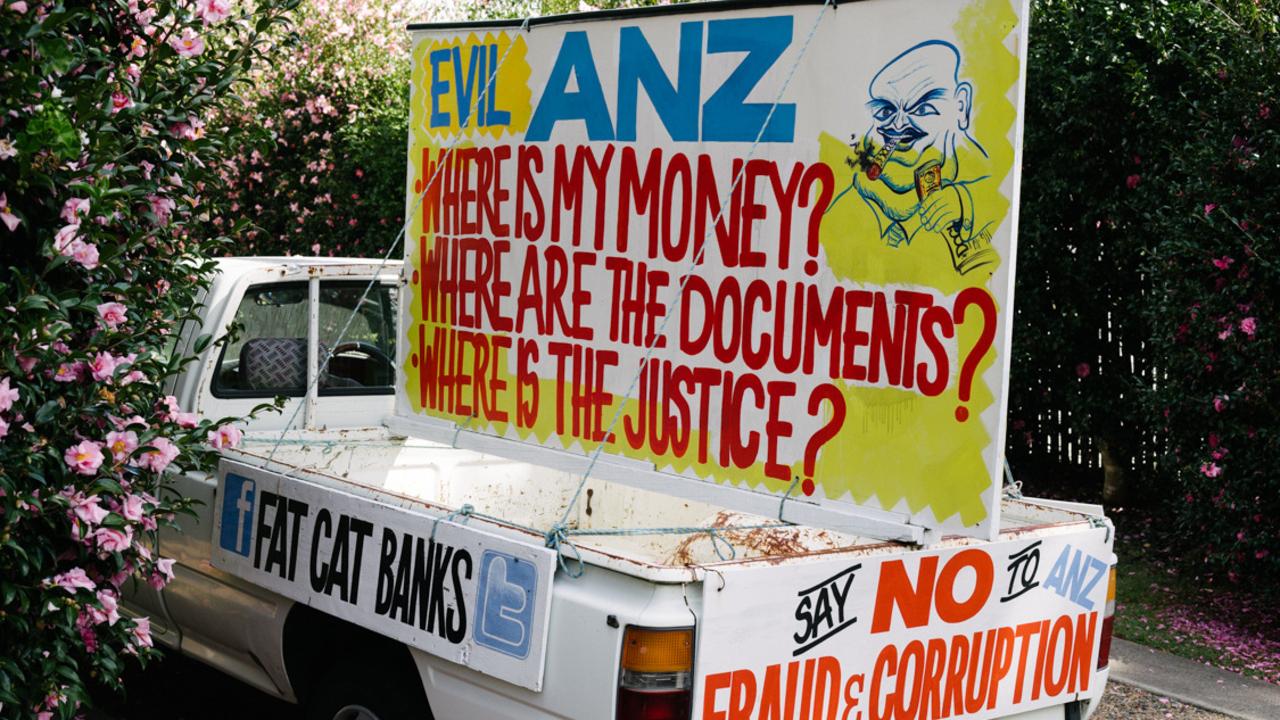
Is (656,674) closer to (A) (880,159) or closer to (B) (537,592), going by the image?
(B) (537,592)

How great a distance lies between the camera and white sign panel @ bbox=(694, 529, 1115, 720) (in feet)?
11.2

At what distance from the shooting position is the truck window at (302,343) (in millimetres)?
5555

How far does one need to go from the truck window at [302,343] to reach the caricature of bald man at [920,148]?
2.34 m

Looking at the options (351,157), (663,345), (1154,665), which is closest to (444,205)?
(663,345)

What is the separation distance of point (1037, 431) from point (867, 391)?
715 centimetres

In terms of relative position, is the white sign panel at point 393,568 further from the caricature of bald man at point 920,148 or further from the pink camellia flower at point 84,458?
the caricature of bald man at point 920,148

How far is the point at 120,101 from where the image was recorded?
3.71 metres

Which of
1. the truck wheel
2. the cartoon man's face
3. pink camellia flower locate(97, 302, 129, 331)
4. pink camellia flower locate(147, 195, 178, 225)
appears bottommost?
the truck wheel

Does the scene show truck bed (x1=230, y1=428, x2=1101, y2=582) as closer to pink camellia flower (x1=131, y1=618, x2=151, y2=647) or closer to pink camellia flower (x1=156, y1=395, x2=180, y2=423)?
pink camellia flower (x1=156, y1=395, x2=180, y2=423)

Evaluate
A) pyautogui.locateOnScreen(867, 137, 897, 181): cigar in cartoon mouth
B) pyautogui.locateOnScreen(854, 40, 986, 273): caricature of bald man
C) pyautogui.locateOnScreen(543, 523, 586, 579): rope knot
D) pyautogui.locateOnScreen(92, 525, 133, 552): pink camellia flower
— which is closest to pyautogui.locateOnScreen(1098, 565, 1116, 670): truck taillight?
pyautogui.locateOnScreen(854, 40, 986, 273): caricature of bald man

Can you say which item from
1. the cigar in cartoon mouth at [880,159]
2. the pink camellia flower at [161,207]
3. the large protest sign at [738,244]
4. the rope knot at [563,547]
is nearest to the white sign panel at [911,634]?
the large protest sign at [738,244]

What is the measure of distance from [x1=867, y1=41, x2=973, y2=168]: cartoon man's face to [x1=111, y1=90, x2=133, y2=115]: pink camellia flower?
203cm

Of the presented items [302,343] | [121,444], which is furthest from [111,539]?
[302,343]

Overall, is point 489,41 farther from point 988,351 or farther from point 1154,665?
point 1154,665
